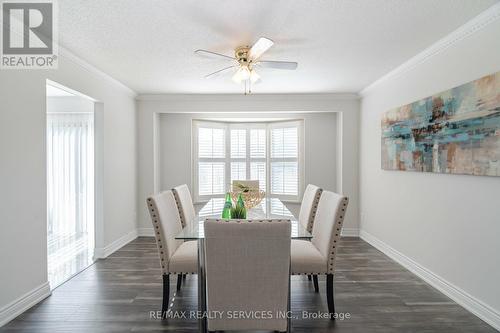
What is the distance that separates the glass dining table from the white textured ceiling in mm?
1605

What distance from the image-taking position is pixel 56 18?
2.35 metres

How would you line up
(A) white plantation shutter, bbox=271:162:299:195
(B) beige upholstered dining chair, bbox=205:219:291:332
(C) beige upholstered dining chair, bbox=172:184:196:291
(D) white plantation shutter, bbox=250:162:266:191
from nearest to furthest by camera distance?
1. (B) beige upholstered dining chair, bbox=205:219:291:332
2. (C) beige upholstered dining chair, bbox=172:184:196:291
3. (A) white plantation shutter, bbox=271:162:299:195
4. (D) white plantation shutter, bbox=250:162:266:191

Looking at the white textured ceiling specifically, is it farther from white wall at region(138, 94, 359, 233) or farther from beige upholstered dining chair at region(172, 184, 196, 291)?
beige upholstered dining chair at region(172, 184, 196, 291)

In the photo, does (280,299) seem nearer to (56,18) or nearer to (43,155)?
(43,155)

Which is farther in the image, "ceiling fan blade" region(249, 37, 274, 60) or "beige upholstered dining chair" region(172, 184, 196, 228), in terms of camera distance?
"beige upholstered dining chair" region(172, 184, 196, 228)

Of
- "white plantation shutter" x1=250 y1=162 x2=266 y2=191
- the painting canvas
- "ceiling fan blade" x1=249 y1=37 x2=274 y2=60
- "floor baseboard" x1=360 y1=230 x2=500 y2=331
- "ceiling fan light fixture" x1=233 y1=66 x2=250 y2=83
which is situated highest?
"ceiling fan blade" x1=249 y1=37 x2=274 y2=60

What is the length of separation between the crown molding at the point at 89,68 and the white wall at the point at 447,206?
3.77m

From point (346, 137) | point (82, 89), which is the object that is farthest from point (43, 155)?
point (346, 137)

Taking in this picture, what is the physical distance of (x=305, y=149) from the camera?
535 cm

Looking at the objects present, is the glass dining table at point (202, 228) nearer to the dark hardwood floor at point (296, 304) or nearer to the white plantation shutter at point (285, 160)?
the dark hardwood floor at point (296, 304)

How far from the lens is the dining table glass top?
7.16 ft

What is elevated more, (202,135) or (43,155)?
(202,135)

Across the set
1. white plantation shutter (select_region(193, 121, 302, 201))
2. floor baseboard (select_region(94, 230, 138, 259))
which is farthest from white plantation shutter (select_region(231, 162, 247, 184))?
floor baseboard (select_region(94, 230, 138, 259))

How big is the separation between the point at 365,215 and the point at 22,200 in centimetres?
448
